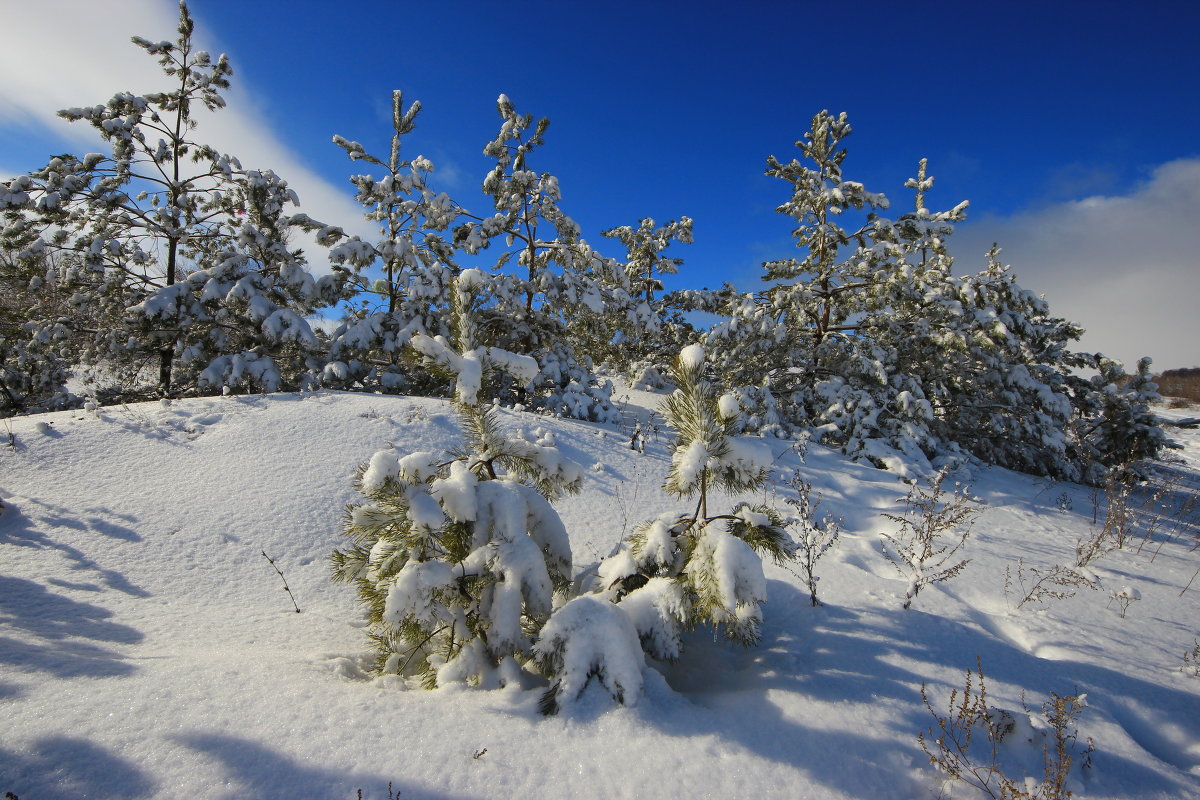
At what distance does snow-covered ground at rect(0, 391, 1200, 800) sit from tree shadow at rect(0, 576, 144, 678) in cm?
2

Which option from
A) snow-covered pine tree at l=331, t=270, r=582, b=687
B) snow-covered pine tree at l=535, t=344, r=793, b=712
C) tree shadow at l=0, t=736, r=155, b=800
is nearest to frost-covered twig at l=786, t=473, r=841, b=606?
snow-covered pine tree at l=535, t=344, r=793, b=712

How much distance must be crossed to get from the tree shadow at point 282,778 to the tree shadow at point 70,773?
187 millimetres

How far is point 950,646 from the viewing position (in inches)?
118

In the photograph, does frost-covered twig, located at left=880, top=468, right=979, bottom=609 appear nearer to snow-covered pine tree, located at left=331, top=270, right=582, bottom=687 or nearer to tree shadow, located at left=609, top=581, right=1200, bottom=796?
tree shadow, located at left=609, top=581, right=1200, bottom=796

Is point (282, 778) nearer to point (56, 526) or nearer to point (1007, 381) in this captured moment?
point (56, 526)

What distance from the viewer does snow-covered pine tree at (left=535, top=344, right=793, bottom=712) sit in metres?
2.24

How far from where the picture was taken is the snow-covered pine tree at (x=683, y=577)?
224 centimetres

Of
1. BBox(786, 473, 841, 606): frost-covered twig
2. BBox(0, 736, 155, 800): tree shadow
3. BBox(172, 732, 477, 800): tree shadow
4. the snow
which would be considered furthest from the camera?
BBox(786, 473, 841, 606): frost-covered twig

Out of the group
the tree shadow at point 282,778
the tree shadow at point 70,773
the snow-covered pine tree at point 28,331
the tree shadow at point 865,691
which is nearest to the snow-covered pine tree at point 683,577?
the tree shadow at point 865,691

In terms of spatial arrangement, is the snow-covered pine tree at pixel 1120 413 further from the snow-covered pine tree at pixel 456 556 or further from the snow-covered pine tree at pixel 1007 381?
the snow-covered pine tree at pixel 456 556

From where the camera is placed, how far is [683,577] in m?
2.61

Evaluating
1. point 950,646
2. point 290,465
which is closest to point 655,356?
point 290,465

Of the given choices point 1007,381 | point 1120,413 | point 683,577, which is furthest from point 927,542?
point 1120,413

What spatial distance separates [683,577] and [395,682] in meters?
1.63
